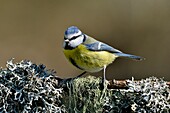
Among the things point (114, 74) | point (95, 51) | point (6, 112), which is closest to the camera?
point (6, 112)

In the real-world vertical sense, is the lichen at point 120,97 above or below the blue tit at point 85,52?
below

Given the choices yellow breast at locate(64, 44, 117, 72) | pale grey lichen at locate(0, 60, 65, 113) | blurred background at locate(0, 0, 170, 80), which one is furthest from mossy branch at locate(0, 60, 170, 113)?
blurred background at locate(0, 0, 170, 80)

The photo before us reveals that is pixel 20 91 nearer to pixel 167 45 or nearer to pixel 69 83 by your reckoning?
pixel 69 83

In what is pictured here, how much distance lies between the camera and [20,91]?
848 millimetres

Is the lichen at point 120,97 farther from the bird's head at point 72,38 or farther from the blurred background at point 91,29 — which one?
the blurred background at point 91,29

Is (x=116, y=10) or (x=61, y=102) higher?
(x=116, y=10)

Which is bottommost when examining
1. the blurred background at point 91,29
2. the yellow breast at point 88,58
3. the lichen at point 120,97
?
the lichen at point 120,97

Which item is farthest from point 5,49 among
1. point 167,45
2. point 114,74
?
point 167,45

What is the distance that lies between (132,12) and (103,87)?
1426 millimetres

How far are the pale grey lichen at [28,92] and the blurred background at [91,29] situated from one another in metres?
1.31

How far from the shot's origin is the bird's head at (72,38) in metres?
1.13

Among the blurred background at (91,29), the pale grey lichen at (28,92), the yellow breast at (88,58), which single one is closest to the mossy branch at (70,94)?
the pale grey lichen at (28,92)

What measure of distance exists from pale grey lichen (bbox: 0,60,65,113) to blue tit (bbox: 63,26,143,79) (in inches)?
10.1

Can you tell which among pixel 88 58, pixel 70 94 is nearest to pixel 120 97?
pixel 70 94
